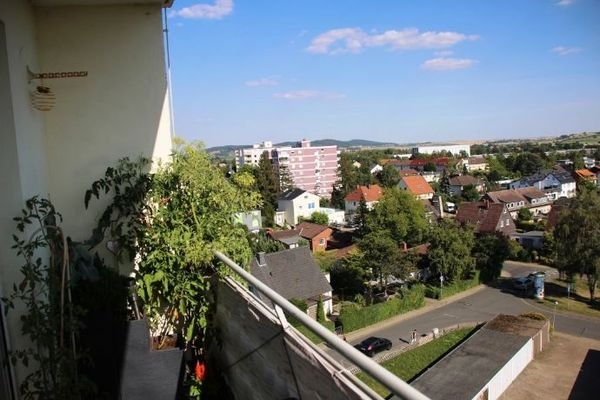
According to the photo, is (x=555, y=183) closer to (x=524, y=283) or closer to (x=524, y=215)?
(x=524, y=215)

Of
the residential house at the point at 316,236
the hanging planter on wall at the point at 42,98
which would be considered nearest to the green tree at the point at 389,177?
the residential house at the point at 316,236

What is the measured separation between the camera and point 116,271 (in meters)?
2.52

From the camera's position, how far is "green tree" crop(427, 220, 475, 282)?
21.4 metres

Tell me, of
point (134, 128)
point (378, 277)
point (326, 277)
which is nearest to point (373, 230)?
point (378, 277)

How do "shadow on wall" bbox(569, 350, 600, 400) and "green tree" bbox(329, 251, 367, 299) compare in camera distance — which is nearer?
"shadow on wall" bbox(569, 350, 600, 400)

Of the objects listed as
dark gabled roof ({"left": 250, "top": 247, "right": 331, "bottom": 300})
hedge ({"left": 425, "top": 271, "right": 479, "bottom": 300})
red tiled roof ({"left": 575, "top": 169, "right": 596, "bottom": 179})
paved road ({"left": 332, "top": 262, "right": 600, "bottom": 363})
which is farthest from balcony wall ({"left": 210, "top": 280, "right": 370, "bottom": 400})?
red tiled roof ({"left": 575, "top": 169, "right": 596, "bottom": 179})

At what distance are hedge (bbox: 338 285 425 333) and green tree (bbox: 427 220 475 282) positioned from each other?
1.89 meters

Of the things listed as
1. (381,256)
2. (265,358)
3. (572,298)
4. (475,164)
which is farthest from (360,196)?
(475,164)

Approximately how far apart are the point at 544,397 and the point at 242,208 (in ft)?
43.4

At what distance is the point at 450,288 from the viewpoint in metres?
21.5

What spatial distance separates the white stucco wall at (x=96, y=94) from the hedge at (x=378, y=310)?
15066 millimetres

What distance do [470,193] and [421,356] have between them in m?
37.2

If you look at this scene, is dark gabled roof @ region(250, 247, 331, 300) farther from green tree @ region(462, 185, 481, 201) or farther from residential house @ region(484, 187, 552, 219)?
green tree @ region(462, 185, 481, 201)

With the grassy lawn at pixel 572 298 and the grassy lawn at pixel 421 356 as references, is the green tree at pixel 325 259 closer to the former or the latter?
the grassy lawn at pixel 421 356
